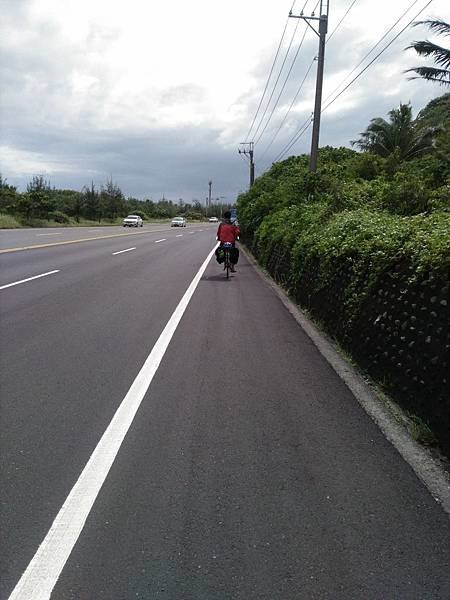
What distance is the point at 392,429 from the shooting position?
4531 mm

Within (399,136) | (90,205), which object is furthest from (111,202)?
(399,136)

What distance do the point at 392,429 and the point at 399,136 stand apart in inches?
1156

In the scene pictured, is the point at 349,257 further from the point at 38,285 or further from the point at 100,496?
the point at 38,285

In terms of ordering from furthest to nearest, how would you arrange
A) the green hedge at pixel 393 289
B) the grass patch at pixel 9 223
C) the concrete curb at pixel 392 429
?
the grass patch at pixel 9 223 → the green hedge at pixel 393 289 → the concrete curb at pixel 392 429

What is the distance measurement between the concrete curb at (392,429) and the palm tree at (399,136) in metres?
24.1

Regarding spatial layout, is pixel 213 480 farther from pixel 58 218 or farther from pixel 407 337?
pixel 58 218

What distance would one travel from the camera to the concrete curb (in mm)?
3598

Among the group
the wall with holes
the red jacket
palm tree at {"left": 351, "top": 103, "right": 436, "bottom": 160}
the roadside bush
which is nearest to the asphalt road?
the wall with holes

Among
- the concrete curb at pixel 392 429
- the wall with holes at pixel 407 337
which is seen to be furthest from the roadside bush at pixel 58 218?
the wall with holes at pixel 407 337

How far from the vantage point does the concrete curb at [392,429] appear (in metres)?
3.60

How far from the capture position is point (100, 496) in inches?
132

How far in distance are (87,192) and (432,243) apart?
220ft

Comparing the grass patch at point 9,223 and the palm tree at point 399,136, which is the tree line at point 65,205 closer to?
the grass patch at point 9,223

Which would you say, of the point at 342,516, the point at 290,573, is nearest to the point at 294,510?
the point at 342,516
